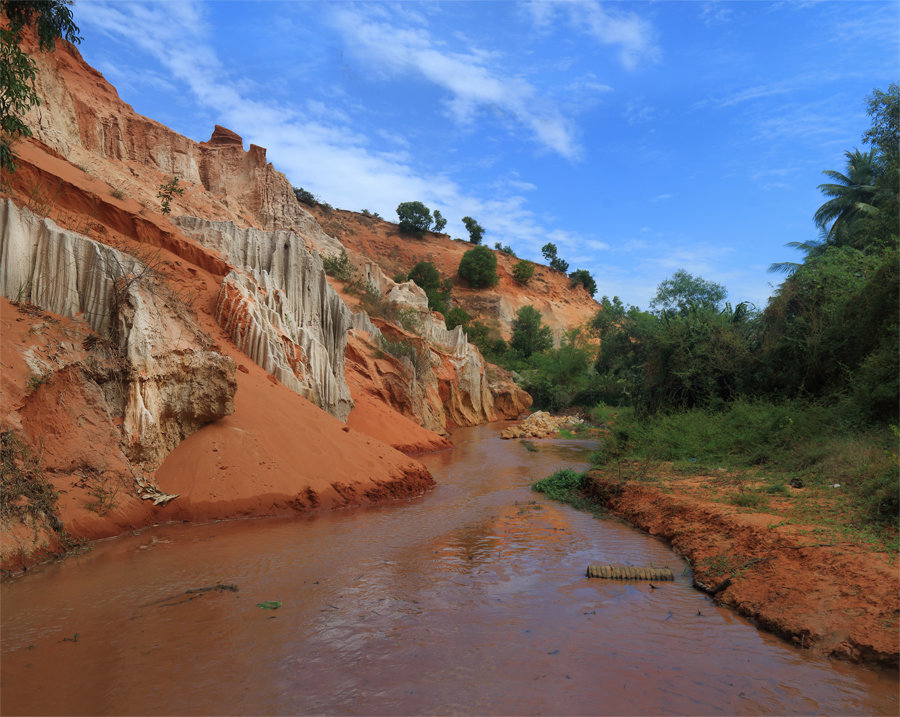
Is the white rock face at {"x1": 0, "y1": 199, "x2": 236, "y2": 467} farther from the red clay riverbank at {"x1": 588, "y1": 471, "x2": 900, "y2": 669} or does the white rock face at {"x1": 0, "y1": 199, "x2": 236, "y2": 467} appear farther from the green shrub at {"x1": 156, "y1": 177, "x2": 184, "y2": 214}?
the green shrub at {"x1": 156, "y1": 177, "x2": 184, "y2": 214}

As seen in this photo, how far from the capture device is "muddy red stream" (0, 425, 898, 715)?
3.55 metres

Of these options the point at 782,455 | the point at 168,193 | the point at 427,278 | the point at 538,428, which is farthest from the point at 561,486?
the point at 427,278

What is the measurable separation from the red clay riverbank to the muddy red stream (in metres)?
0.21

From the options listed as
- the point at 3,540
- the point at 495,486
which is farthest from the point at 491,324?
the point at 3,540

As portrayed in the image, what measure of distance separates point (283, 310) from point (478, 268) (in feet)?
156

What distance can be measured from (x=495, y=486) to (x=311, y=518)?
5379 millimetres

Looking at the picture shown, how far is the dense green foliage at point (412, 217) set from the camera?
223 ft

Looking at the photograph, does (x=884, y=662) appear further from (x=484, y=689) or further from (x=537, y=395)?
(x=537, y=395)

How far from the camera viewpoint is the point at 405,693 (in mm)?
3629

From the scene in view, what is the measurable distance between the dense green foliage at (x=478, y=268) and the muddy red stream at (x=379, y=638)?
55.0m

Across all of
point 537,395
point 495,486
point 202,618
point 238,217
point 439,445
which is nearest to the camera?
point 202,618

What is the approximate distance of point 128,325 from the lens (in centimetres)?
827

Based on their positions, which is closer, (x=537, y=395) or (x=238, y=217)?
(x=238, y=217)

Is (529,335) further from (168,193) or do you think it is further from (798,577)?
(798,577)
